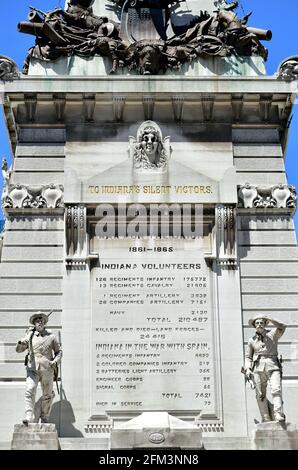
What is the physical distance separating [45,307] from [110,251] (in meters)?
2.14

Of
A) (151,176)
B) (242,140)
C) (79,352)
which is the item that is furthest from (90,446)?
(242,140)

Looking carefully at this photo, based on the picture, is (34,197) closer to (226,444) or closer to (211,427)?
(211,427)

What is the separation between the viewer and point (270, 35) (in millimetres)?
28250

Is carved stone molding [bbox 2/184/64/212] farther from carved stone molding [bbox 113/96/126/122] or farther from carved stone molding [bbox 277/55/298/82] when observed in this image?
carved stone molding [bbox 277/55/298/82]

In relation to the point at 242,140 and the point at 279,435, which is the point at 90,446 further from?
the point at 242,140

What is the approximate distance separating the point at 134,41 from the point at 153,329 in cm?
874

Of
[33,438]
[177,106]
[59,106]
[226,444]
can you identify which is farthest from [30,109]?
[226,444]

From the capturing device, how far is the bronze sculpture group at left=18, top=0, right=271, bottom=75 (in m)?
27.5

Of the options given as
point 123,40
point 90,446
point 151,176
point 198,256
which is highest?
point 123,40

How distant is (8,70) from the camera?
2684 cm

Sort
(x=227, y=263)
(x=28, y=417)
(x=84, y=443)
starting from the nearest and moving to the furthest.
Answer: (x=84, y=443) → (x=28, y=417) → (x=227, y=263)

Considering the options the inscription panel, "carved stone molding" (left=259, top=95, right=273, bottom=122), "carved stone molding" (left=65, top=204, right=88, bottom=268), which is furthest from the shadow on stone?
"carved stone molding" (left=259, top=95, right=273, bottom=122)

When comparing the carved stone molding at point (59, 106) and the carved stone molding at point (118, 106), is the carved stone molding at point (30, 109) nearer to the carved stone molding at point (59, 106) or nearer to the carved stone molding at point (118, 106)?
the carved stone molding at point (59, 106)

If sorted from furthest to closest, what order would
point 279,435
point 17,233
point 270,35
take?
point 270,35, point 17,233, point 279,435
